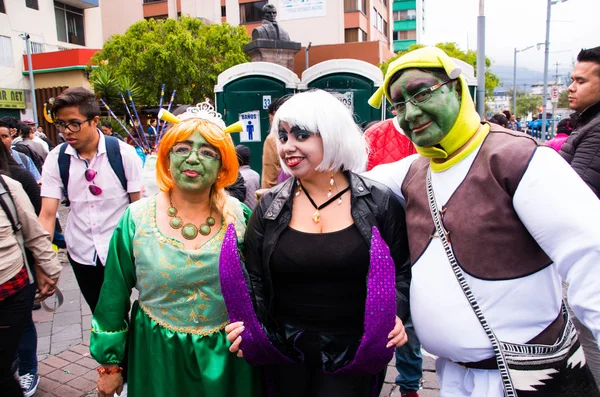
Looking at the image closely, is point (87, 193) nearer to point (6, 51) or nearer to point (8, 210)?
point (8, 210)

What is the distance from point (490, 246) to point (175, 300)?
53.0 inches

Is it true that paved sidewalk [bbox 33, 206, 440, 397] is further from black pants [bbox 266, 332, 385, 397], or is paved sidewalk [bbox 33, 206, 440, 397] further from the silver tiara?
the silver tiara

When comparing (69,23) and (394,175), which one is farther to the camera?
(69,23)

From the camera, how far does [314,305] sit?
193 centimetres

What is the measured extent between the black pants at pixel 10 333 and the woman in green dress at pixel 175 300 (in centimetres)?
67

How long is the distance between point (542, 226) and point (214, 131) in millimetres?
1396

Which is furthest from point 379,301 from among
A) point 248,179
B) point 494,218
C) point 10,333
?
point 248,179

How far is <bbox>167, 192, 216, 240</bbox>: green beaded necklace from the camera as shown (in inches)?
85.2

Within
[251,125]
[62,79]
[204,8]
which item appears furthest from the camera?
[204,8]

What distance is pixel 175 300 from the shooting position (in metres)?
2.12

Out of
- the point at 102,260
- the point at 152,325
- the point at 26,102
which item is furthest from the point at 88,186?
the point at 26,102

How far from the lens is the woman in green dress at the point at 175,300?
209 cm

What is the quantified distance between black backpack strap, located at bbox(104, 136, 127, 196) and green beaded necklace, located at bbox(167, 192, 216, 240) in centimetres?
124

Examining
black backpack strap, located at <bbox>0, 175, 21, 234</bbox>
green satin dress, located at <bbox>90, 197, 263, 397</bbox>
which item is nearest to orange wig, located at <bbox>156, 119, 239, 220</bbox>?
green satin dress, located at <bbox>90, 197, 263, 397</bbox>
